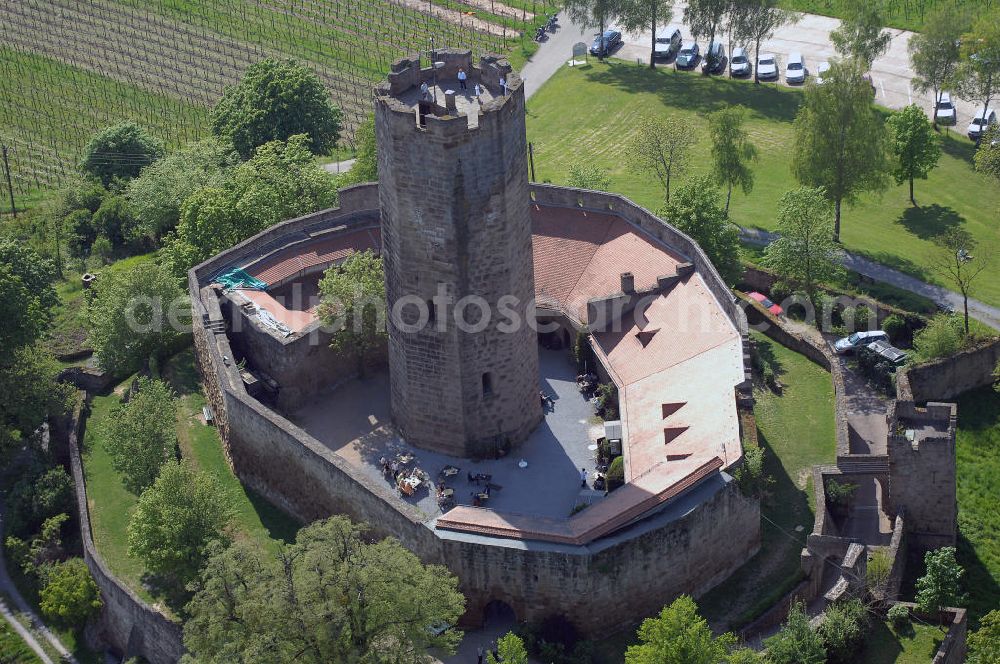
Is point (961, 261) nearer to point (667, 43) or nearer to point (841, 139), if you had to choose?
point (841, 139)

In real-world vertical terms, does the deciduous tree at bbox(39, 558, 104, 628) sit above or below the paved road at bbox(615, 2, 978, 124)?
below

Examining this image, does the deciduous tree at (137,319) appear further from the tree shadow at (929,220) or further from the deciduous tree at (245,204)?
the tree shadow at (929,220)

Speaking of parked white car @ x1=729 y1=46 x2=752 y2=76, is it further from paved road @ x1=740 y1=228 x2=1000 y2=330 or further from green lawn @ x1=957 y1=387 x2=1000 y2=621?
green lawn @ x1=957 y1=387 x2=1000 y2=621

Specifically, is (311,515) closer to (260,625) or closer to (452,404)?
(452,404)

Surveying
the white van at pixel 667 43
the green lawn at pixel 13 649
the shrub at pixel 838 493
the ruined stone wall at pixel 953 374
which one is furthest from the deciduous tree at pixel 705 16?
the green lawn at pixel 13 649

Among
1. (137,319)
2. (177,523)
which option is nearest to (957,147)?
(137,319)

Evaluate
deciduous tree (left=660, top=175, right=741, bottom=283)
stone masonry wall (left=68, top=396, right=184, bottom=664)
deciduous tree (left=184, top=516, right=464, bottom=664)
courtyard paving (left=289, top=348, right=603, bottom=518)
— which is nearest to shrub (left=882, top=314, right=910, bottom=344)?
deciduous tree (left=660, top=175, right=741, bottom=283)
